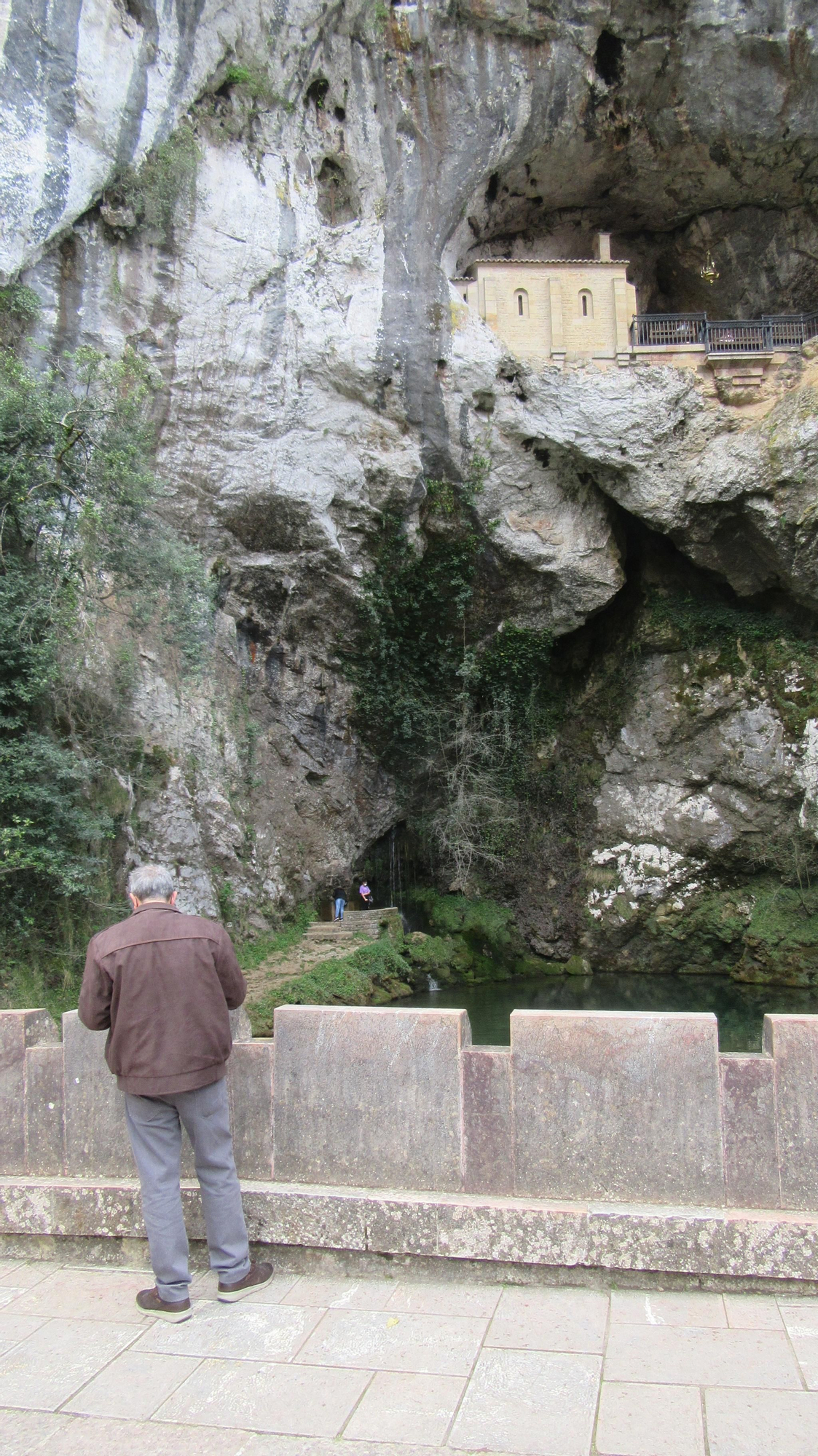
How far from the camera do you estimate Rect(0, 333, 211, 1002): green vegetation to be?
9.40 metres

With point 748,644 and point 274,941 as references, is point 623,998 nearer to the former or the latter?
point 274,941

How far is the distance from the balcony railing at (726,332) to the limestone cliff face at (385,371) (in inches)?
50.5

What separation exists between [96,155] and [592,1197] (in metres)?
14.2

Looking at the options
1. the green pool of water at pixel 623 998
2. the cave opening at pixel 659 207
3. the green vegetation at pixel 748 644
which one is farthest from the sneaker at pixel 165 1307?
the cave opening at pixel 659 207

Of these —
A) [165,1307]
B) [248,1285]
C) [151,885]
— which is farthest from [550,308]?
[165,1307]

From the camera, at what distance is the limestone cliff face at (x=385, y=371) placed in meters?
13.7

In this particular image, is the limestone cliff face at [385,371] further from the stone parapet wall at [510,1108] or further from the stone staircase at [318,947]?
the stone parapet wall at [510,1108]

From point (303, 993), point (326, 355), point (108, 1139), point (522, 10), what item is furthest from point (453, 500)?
point (108, 1139)

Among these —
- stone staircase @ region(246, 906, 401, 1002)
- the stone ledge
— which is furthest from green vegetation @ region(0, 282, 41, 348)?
the stone ledge

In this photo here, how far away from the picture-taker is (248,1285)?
3.23m

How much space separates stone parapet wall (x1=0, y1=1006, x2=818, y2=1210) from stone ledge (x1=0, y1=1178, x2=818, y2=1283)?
0.27 ft

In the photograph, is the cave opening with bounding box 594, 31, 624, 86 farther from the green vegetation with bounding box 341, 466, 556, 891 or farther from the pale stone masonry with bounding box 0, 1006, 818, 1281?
the pale stone masonry with bounding box 0, 1006, 818, 1281

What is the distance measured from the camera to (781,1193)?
10.7ft

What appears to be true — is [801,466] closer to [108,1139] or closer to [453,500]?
[453,500]
